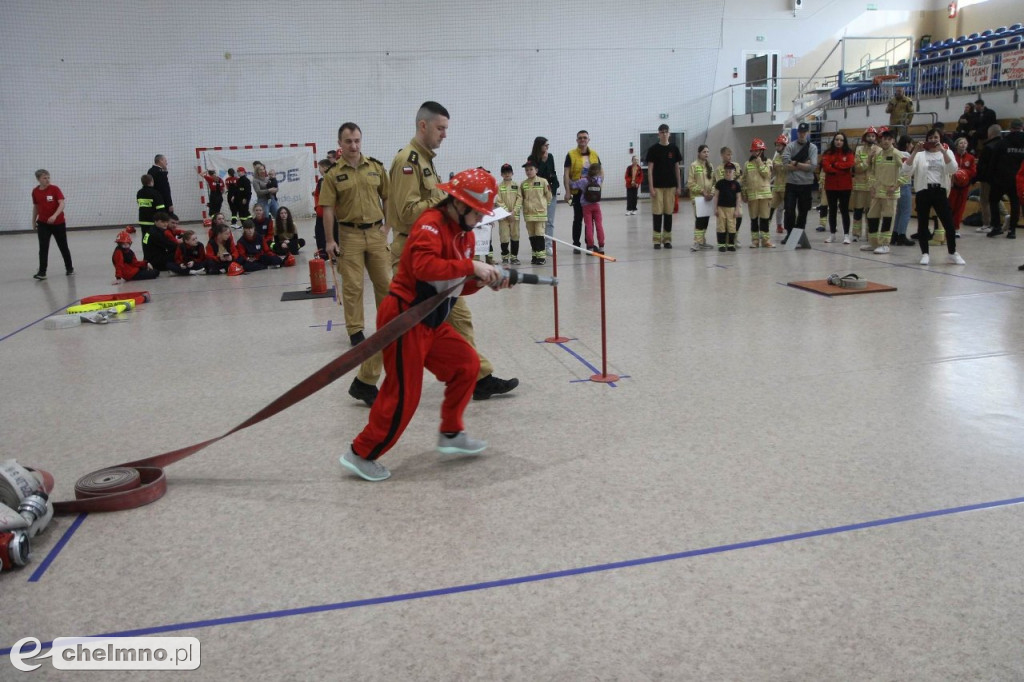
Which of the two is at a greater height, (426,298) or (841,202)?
(841,202)

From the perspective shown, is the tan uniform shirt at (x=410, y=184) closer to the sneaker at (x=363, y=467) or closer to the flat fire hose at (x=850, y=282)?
the sneaker at (x=363, y=467)

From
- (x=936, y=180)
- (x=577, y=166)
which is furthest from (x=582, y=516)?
(x=577, y=166)

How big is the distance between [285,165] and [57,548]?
20.7 meters

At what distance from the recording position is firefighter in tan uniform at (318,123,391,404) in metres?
5.92

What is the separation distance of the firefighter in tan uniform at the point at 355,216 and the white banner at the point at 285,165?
16996 millimetres

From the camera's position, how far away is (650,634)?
252cm

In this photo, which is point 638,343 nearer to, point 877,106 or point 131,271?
point 131,271

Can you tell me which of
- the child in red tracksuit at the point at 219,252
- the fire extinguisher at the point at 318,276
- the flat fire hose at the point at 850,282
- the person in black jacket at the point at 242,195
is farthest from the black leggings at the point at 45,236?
the flat fire hose at the point at 850,282

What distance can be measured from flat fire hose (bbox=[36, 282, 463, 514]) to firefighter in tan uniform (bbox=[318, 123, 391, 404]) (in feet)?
7.82

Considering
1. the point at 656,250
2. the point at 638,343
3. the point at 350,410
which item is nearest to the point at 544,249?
the point at 656,250

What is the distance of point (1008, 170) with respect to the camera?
12.3 metres

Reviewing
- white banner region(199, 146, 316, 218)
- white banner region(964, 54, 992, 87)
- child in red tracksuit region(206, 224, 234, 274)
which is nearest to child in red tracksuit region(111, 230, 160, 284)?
child in red tracksuit region(206, 224, 234, 274)

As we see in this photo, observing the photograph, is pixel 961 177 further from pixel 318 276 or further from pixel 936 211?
pixel 318 276

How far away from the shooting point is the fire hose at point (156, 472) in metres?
A: 3.52
